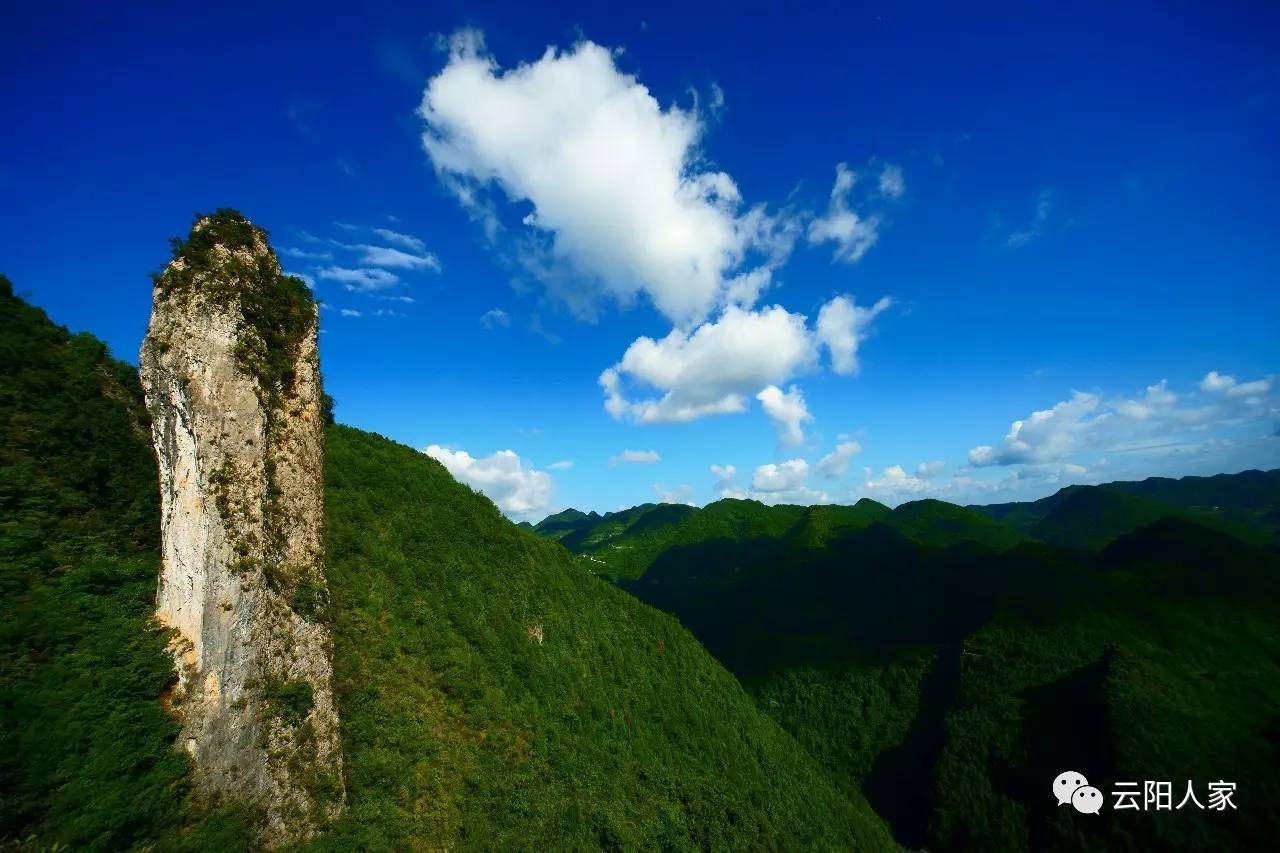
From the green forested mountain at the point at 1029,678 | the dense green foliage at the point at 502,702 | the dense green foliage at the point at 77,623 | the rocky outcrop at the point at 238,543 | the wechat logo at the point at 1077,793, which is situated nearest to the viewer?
the dense green foliage at the point at 77,623

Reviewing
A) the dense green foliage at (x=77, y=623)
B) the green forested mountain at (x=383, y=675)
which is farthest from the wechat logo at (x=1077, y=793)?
the dense green foliage at (x=77, y=623)

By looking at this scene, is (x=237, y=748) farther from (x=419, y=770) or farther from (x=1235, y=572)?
(x=1235, y=572)

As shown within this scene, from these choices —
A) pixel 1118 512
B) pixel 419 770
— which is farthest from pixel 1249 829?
pixel 1118 512

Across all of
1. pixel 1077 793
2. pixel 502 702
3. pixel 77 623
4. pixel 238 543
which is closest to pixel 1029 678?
pixel 1077 793

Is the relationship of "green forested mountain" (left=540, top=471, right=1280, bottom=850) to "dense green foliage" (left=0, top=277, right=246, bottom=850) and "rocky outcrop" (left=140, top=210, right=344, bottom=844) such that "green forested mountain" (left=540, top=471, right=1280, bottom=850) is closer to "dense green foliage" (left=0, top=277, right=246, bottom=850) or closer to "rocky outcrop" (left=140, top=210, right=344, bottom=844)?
"rocky outcrop" (left=140, top=210, right=344, bottom=844)

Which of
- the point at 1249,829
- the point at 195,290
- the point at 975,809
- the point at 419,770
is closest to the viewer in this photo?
the point at 195,290

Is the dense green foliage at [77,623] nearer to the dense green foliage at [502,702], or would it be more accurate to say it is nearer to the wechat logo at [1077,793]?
the dense green foliage at [502,702]

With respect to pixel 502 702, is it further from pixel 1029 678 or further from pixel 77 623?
pixel 1029 678
